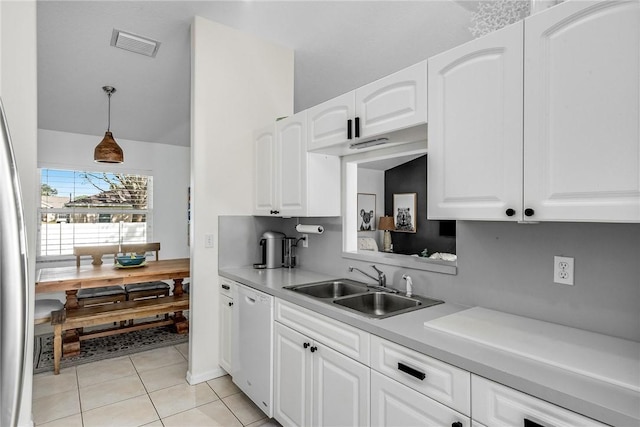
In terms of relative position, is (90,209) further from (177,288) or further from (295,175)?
(295,175)

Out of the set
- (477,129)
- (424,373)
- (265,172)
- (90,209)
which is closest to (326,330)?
(424,373)

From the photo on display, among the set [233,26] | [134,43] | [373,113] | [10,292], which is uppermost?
[233,26]

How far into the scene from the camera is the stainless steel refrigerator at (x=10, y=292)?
579 millimetres

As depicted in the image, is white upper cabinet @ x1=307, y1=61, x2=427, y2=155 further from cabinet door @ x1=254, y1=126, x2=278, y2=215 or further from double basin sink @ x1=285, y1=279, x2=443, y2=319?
double basin sink @ x1=285, y1=279, x2=443, y2=319

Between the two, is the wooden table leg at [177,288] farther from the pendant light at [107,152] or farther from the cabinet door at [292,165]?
the cabinet door at [292,165]

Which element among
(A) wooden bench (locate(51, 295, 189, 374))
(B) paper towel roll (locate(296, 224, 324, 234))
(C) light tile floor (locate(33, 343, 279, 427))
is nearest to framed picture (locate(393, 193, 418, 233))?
(B) paper towel roll (locate(296, 224, 324, 234))

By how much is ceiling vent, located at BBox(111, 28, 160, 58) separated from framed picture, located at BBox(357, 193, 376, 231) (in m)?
2.14

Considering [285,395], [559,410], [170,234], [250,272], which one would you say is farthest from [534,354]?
[170,234]

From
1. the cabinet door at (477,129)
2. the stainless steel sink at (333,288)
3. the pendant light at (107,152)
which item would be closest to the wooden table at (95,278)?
the pendant light at (107,152)

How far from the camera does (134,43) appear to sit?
9.61 ft

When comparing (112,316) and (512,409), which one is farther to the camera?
(112,316)

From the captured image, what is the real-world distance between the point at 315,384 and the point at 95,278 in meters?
2.39

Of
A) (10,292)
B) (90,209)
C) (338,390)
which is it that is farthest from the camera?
(90,209)

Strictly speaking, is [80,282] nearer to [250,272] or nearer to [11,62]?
[250,272]
